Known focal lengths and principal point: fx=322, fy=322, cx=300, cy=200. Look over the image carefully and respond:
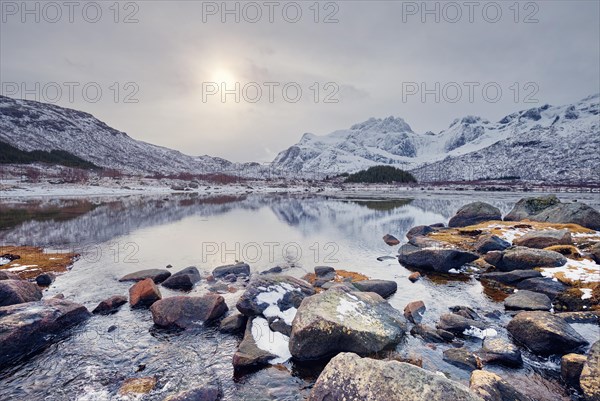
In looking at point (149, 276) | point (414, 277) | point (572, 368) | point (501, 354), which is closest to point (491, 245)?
point (414, 277)

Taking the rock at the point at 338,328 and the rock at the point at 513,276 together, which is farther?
the rock at the point at 513,276

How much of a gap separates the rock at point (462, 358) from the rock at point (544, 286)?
7905 millimetres

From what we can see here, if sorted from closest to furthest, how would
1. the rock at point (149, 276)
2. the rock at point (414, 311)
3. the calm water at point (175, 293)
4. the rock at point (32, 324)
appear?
1. the calm water at point (175, 293)
2. the rock at point (32, 324)
3. the rock at point (414, 311)
4. the rock at point (149, 276)

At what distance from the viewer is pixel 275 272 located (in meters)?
19.0

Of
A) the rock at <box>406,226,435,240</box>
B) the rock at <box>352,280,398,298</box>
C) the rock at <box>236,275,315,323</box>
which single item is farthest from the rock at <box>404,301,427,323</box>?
the rock at <box>406,226,435,240</box>

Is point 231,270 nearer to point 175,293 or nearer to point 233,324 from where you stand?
point 175,293

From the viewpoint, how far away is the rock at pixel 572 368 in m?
8.53

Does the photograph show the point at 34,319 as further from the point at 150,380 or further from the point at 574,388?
the point at 574,388

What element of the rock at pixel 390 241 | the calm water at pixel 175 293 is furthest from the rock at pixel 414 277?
the rock at pixel 390 241

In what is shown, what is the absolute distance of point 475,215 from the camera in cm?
3550

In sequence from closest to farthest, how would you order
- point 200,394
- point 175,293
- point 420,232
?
point 200,394
point 175,293
point 420,232

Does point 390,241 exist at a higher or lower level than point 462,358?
higher

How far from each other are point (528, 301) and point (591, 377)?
21.1 feet

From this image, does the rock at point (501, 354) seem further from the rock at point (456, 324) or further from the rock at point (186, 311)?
the rock at point (186, 311)
